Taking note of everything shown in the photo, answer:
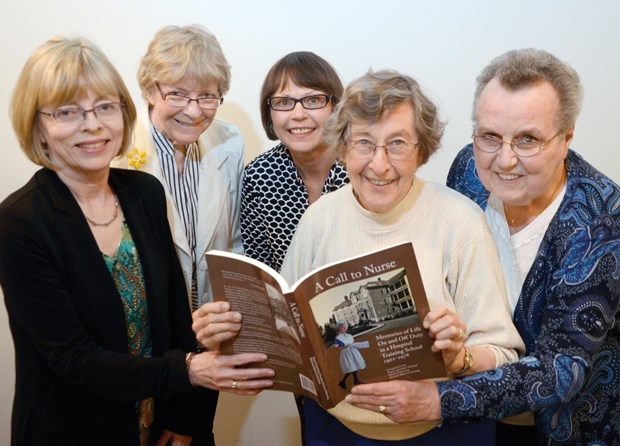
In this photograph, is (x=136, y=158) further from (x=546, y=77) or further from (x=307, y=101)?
(x=546, y=77)

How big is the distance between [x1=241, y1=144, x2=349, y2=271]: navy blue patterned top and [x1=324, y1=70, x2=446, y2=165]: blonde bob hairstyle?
57 centimetres

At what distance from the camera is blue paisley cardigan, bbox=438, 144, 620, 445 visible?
1.58 meters

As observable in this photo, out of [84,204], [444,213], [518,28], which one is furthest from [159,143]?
[518,28]

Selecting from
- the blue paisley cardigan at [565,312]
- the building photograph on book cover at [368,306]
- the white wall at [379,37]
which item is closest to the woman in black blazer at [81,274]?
the building photograph on book cover at [368,306]

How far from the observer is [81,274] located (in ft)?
5.66

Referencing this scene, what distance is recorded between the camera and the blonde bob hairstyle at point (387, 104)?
1.70m

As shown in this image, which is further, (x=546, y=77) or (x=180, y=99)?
(x=180, y=99)

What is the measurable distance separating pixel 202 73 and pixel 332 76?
16.1 inches

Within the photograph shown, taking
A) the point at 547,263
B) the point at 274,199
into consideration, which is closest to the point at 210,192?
the point at 274,199

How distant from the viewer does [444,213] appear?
1.72m

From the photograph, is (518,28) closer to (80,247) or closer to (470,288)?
(470,288)

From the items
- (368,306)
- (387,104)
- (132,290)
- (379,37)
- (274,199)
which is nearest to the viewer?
(368,306)

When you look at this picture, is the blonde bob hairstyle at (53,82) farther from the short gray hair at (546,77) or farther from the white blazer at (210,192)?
the short gray hair at (546,77)

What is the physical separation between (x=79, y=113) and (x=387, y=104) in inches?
29.0
